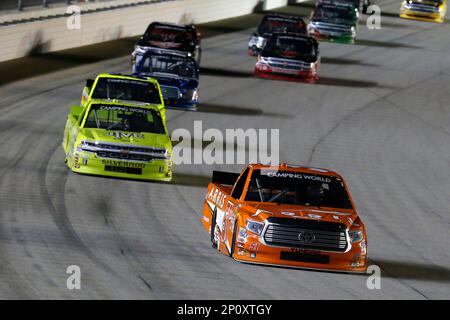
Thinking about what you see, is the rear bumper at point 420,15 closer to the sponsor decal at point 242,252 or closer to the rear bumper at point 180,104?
the rear bumper at point 180,104

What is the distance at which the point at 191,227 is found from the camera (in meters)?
19.0

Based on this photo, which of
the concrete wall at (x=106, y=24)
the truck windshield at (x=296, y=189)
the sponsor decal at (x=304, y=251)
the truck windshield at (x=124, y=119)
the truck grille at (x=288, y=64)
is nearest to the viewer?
the sponsor decal at (x=304, y=251)

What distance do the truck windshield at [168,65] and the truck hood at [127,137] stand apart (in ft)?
30.7

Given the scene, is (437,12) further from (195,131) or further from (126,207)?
(126,207)

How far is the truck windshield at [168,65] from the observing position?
1262 inches

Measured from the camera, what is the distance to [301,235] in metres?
16.0

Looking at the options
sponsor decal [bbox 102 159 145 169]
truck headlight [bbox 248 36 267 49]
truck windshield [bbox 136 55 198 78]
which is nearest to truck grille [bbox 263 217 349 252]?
sponsor decal [bbox 102 159 145 169]

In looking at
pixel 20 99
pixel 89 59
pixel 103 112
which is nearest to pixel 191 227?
pixel 103 112

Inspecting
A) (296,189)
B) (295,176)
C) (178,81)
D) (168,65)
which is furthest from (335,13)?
(296,189)

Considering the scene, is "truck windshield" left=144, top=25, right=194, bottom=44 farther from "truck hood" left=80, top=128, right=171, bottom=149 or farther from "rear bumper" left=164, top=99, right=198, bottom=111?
"truck hood" left=80, top=128, right=171, bottom=149

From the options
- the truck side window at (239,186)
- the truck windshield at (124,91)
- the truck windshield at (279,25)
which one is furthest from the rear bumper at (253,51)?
the truck side window at (239,186)

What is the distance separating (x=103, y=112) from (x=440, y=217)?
6197 mm

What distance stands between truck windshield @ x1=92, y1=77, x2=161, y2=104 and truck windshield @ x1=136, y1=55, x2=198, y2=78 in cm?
449

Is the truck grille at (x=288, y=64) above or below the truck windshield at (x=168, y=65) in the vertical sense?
below
